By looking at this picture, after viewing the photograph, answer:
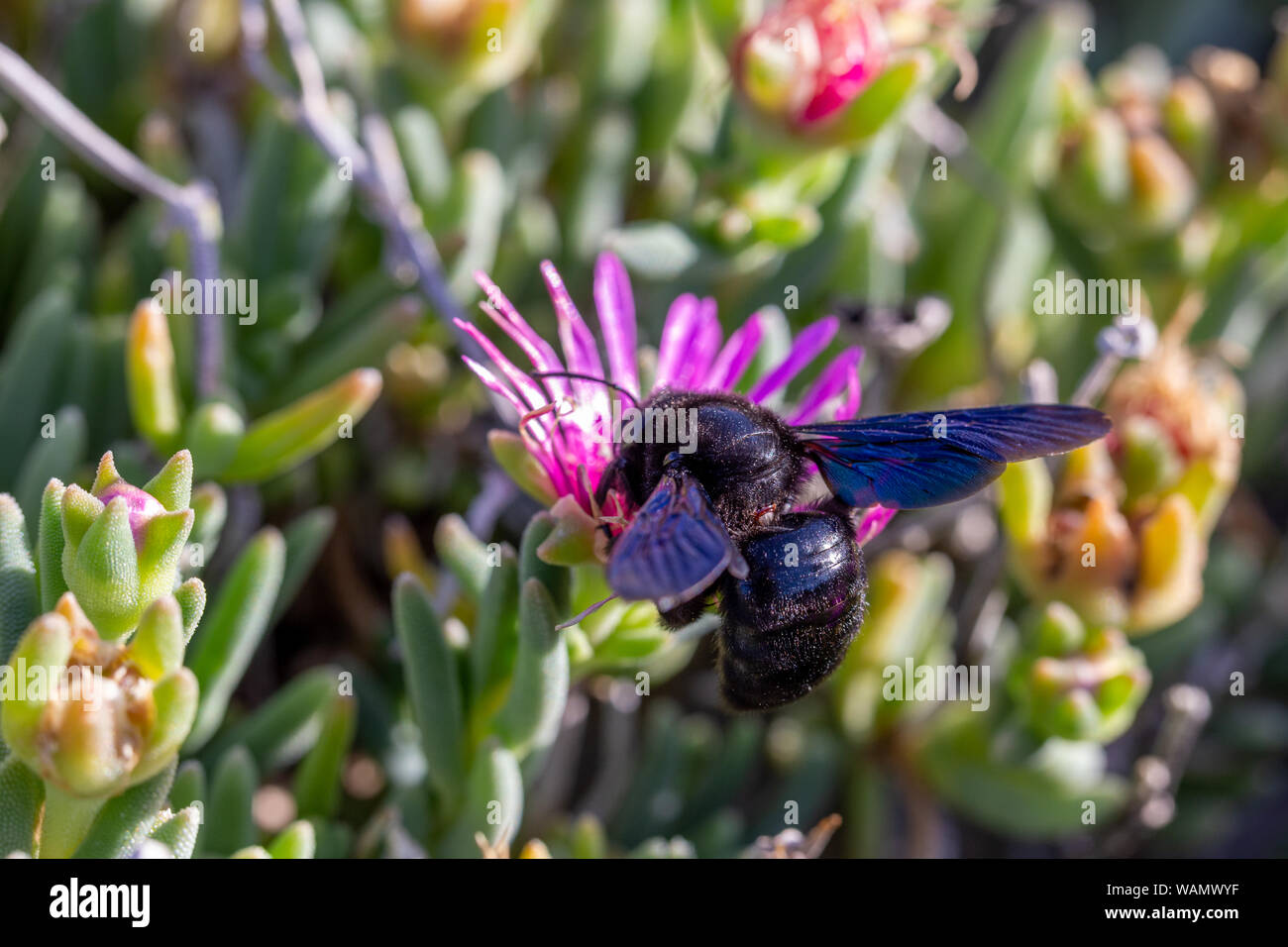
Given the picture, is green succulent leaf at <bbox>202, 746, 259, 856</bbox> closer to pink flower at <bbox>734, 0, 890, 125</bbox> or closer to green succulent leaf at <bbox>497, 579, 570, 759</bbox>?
green succulent leaf at <bbox>497, 579, 570, 759</bbox>

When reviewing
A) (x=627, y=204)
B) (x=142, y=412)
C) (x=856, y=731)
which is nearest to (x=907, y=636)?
(x=856, y=731)

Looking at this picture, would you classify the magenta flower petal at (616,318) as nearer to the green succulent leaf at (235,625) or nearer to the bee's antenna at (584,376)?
the bee's antenna at (584,376)

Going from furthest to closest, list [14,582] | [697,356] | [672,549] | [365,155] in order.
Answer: [365,155], [697,356], [14,582], [672,549]

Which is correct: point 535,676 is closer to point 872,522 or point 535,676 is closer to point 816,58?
point 872,522

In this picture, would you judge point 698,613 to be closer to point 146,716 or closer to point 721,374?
point 721,374

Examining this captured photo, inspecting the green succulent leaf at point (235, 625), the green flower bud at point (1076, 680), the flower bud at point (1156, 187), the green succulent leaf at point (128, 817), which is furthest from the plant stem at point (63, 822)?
the flower bud at point (1156, 187)

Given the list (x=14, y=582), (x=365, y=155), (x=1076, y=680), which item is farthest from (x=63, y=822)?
(x=1076, y=680)

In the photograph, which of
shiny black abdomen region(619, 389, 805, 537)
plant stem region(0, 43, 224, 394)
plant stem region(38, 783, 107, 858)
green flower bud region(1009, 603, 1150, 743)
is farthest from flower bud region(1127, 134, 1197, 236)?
plant stem region(38, 783, 107, 858)
